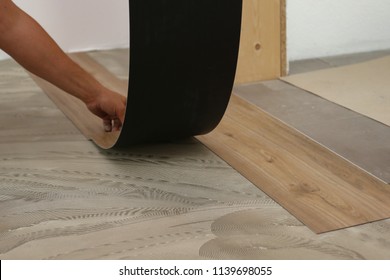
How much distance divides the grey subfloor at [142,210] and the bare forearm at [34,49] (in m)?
0.22

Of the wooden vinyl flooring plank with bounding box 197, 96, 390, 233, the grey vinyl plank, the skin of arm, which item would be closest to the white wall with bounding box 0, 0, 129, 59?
the grey vinyl plank

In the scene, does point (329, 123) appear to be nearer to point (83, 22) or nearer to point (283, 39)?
point (283, 39)

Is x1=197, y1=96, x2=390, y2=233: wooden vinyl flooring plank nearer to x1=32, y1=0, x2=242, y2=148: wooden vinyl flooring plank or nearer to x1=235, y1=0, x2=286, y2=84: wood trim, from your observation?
x1=32, y1=0, x2=242, y2=148: wooden vinyl flooring plank

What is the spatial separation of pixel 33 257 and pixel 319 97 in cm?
130

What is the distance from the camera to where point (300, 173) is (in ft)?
5.42

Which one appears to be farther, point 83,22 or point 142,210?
point 83,22

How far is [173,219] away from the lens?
142 centimetres

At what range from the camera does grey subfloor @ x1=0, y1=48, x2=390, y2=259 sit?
1.30 metres

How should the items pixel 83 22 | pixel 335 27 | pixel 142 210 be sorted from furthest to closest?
1. pixel 83 22
2. pixel 335 27
3. pixel 142 210

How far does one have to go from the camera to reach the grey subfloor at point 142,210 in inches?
51.0

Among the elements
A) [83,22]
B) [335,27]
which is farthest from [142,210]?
[83,22]

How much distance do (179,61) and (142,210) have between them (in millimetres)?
377

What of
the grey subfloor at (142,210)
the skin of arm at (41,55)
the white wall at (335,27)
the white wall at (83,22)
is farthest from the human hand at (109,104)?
the white wall at (83,22)

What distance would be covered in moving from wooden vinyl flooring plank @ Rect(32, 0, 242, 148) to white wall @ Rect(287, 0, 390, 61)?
118cm
